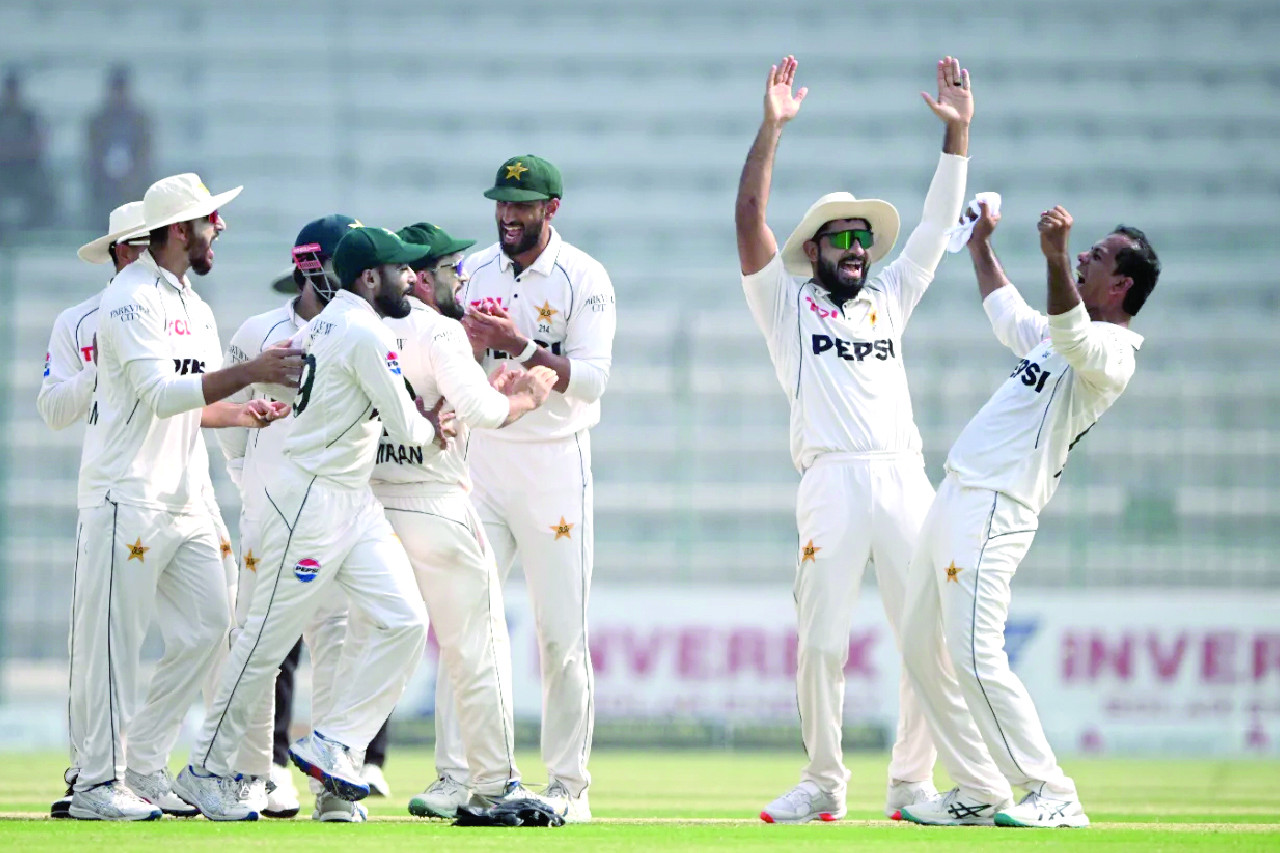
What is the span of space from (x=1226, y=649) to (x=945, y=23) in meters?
12.3

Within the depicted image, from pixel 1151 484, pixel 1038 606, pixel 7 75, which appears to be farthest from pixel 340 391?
pixel 7 75

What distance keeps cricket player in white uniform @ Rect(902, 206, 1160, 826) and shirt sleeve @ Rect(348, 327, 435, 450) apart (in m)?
1.66

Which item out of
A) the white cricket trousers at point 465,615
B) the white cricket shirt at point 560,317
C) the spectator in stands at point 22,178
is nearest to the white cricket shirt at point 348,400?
the white cricket trousers at point 465,615

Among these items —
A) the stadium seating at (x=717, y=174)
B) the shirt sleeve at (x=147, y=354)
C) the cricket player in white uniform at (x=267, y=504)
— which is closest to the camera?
the shirt sleeve at (x=147, y=354)

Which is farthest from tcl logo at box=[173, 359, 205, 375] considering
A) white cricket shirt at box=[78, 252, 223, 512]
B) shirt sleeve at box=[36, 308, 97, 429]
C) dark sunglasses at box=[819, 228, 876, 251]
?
dark sunglasses at box=[819, 228, 876, 251]

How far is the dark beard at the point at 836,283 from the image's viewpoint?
630 centimetres

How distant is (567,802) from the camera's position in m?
6.06

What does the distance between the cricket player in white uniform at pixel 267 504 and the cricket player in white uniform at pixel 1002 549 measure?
6.17ft

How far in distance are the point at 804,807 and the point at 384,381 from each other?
6.39 ft

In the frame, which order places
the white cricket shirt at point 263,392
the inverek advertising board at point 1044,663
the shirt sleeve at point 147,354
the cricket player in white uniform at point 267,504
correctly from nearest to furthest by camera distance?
the shirt sleeve at point 147,354 < the cricket player in white uniform at point 267,504 < the white cricket shirt at point 263,392 < the inverek advertising board at point 1044,663

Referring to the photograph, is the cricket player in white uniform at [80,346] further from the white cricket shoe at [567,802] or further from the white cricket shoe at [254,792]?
the white cricket shoe at [567,802]

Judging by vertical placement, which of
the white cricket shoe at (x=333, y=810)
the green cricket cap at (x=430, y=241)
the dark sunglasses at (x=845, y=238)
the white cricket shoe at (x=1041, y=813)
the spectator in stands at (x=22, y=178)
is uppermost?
the spectator in stands at (x=22, y=178)

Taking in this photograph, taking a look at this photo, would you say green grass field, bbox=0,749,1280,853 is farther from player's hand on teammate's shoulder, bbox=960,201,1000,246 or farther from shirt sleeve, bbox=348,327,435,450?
player's hand on teammate's shoulder, bbox=960,201,1000,246

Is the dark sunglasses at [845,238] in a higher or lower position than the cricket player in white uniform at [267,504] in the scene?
higher
